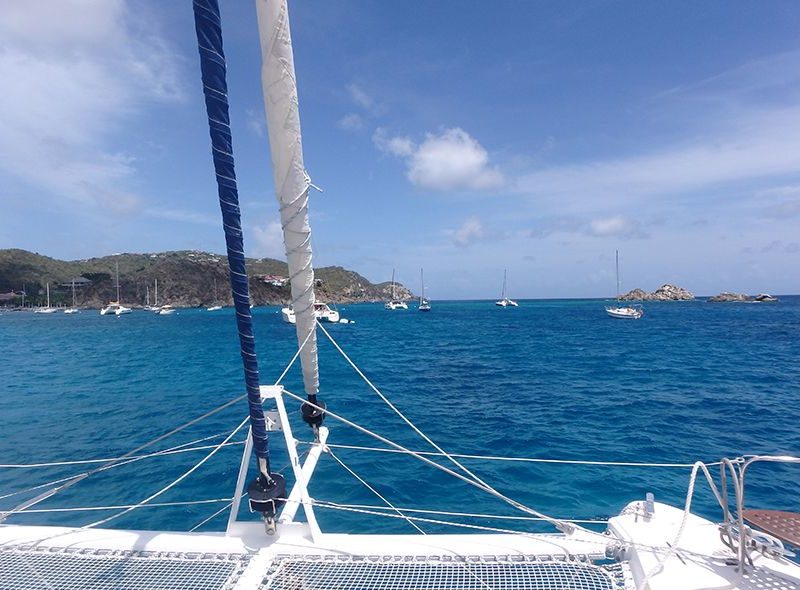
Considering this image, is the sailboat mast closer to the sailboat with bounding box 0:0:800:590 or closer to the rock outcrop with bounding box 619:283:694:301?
the sailboat with bounding box 0:0:800:590

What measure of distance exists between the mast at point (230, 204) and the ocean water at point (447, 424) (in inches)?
190

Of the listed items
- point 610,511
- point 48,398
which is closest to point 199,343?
point 48,398

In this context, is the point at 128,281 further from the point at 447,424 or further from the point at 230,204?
the point at 230,204

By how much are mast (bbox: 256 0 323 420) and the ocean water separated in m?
5.33

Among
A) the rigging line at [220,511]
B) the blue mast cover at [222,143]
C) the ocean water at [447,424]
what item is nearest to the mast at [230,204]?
the blue mast cover at [222,143]

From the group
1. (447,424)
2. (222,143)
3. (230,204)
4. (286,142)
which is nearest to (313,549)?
(230,204)

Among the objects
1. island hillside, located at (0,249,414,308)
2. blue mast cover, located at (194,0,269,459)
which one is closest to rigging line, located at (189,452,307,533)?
blue mast cover, located at (194,0,269,459)

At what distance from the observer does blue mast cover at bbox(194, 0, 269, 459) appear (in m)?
3.02

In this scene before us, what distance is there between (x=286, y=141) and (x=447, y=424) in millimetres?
12260

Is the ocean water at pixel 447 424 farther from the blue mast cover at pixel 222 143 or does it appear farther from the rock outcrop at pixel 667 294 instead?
the rock outcrop at pixel 667 294

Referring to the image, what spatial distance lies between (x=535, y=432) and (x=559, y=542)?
10.8m

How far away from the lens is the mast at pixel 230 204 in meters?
3.04

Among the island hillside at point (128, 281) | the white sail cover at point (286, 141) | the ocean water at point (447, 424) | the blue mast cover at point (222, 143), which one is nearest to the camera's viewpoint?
the blue mast cover at point (222, 143)

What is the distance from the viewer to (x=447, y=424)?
14.8 m
